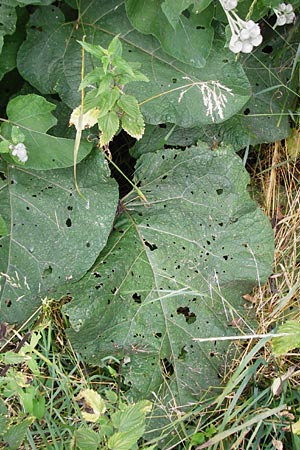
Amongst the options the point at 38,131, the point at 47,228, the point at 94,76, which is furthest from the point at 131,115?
the point at 47,228

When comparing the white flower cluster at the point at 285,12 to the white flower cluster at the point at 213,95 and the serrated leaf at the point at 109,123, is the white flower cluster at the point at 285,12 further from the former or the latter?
the serrated leaf at the point at 109,123

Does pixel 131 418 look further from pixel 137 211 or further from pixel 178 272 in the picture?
pixel 137 211

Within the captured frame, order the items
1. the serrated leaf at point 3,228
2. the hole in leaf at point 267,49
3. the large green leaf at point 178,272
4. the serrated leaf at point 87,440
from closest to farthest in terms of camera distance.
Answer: the serrated leaf at point 87,440, the serrated leaf at point 3,228, the large green leaf at point 178,272, the hole in leaf at point 267,49

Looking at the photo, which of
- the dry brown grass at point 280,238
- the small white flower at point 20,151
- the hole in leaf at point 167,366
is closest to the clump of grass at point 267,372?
the dry brown grass at point 280,238

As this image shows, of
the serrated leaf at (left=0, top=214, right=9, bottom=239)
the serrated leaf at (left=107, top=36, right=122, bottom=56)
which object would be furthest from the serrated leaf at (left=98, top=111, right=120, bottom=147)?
the serrated leaf at (left=0, top=214, right=9, bottom=239)

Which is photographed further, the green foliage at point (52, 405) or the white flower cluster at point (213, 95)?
the white flower cluster at point (213, 95)

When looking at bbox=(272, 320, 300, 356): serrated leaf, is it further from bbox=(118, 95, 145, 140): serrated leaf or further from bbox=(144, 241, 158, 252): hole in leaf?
bbox=(118, 95, 145, 140): serrated leaf
